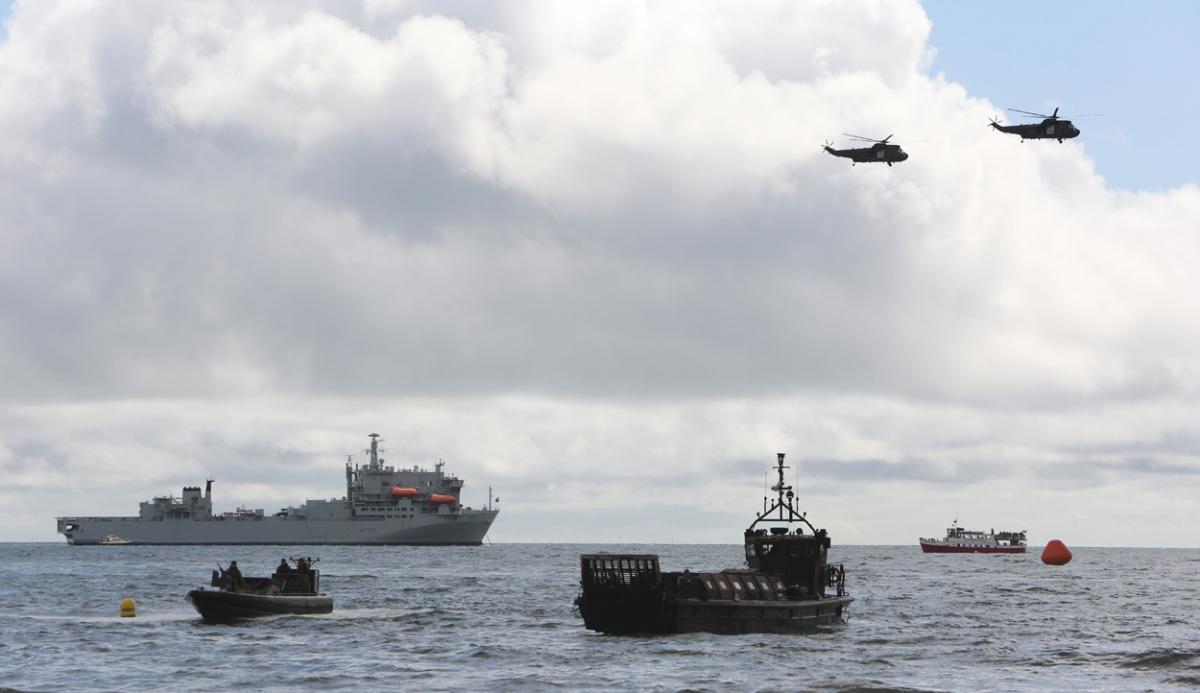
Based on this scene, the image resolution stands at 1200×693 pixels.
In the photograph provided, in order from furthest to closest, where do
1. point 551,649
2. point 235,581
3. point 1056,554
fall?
point 1056,554, point 235,581, point 551,649

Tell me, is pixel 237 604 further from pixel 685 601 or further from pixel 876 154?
pixel 876 154

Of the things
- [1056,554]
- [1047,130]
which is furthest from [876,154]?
[1056,554]

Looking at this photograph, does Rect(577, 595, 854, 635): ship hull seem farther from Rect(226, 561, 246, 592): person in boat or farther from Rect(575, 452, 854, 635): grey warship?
Rect(226, 561, 246, 592): person in boat

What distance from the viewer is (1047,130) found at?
74125mm

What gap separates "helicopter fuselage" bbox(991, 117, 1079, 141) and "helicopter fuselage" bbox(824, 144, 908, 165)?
5286mm

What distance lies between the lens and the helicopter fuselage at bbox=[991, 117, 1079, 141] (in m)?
73.8

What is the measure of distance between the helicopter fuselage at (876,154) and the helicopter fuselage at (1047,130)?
529cm

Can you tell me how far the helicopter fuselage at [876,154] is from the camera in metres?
76.5

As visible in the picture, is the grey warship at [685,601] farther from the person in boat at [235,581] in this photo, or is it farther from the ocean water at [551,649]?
the person in boat at [235,581]

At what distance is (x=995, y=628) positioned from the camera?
2344 inches

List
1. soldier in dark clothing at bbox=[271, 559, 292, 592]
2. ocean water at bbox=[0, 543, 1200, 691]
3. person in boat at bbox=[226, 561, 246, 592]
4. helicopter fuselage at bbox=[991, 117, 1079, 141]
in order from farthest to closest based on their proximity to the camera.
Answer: helicopter fuselage at bbox=[991, 117, 1079, 141], soldier in dark clothing at bbox=[271, 559, 292, 592], person in boat at bbox=[226, 561, 246, 592], ocean water at bbox=[0, 543, 1200, 691]

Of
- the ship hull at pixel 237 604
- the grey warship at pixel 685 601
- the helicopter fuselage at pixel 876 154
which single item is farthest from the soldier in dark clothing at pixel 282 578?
the helicopter fuselage at pixel 876 154

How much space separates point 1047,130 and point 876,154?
899cm

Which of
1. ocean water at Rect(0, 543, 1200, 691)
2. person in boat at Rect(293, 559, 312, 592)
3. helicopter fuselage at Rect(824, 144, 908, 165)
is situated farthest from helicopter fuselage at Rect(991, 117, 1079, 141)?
person in boat at Rect(293, 559, 312, 592)
